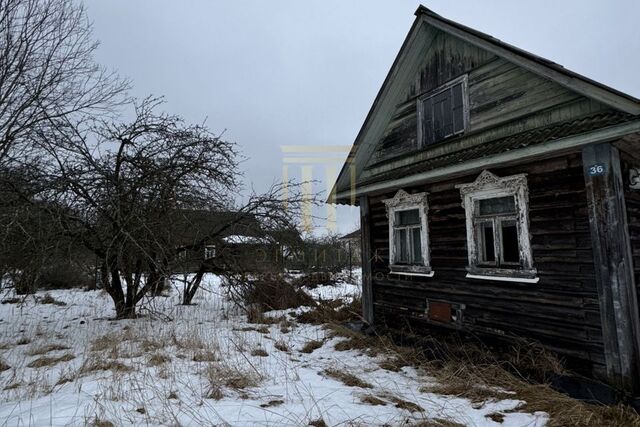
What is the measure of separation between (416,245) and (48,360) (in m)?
6.16

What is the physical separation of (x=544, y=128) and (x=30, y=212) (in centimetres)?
804

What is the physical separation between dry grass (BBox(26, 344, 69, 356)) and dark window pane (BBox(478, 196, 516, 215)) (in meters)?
7.13

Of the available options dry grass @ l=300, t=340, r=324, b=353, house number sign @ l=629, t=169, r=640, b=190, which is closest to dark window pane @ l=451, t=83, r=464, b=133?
house number sign @ l=629, t=169, r=640, b=190

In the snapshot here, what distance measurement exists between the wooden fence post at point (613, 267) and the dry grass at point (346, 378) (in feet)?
9.07

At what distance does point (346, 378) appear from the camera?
483cm

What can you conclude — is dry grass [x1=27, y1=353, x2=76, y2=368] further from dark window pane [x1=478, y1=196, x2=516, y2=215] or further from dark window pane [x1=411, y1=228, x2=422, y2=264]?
dark window pane [x1=478, y1=196, x2=516, y2=215]

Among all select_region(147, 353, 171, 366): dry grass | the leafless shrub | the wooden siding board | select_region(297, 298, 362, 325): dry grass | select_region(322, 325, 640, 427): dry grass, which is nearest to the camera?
select_region(322, 325, 640, 427): dry grass

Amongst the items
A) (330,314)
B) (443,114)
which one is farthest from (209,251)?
(443,114)

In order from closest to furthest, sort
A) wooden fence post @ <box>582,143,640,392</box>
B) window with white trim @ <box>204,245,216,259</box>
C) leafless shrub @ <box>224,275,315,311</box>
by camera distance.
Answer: wooden fence post @ <box>582,143,640,392</box> < window with white trim @ <box>204,245,216,259</box> < leafless shrub @ <box>224,275,315,311</box>

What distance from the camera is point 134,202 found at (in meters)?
6.92

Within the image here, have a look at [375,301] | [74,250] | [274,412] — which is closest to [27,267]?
[74,250]

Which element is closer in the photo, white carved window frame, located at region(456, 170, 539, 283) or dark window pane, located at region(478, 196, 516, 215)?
white carved window frame, located at region(456, 170, 539, 283)

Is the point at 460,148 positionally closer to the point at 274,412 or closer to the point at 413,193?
the point at 413,193

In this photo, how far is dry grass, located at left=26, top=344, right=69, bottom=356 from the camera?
19.3ft
